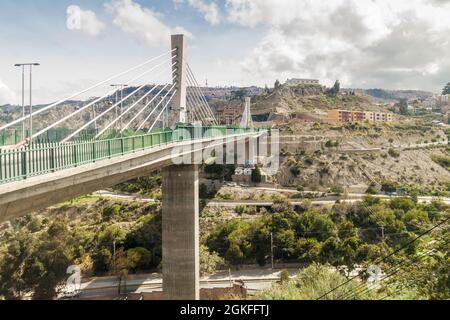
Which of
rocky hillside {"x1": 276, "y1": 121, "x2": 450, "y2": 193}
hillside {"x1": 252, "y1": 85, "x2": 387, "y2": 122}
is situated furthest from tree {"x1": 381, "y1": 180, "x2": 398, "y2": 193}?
hillside {"x1": 252, "y1": 85, "x2": 387, "y2": 122}

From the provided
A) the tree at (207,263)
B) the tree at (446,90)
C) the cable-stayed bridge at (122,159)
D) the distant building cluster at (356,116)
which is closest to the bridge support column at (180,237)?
the cable-stayed bridge at (122,159)

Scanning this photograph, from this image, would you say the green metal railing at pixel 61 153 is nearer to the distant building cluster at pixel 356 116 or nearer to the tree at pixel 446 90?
the distant building cluster at pixel 356 116

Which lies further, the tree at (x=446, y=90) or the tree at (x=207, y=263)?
the tree at (x=446, y=90)

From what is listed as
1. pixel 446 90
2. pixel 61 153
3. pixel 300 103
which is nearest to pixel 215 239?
pixel 61 153

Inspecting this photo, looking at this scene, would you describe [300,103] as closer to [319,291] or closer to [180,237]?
[180,237]

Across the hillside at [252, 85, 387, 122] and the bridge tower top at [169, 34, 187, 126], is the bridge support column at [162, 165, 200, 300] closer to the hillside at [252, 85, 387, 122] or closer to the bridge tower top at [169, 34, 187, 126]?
the bridge tower top at [169, 34, 187, 126]
